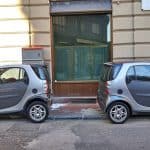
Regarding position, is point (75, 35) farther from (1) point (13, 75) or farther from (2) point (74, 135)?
(2) point (74, 135)

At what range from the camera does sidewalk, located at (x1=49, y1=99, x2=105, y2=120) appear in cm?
1355

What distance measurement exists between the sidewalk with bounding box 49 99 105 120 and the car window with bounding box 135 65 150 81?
1.69 m

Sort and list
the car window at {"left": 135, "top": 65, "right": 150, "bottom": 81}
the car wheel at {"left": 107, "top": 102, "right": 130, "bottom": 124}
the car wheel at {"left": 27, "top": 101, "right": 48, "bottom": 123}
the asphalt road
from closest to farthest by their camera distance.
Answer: the asphalt road → the car wheel at {"left": 107, "top": 102, "right": 130, "bottom": 124} → the car window at {"left": 135, "top": 65, "right": 150, "bottom": 81} → the car wheel at {"left": 27, "top": 101, "right": 48, "bottom": 123}

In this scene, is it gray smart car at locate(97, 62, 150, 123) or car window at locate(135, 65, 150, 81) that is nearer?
gray smart car at locate(97, 62, 150, 123)

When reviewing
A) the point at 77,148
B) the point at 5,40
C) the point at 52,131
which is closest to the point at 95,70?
the point at 5,40

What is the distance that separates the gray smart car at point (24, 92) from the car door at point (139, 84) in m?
2.25

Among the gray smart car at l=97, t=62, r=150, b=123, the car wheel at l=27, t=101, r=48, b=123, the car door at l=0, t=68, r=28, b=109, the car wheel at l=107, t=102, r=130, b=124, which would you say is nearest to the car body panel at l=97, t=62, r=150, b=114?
the gray smart car at l=97, t=62, r=150, b=123

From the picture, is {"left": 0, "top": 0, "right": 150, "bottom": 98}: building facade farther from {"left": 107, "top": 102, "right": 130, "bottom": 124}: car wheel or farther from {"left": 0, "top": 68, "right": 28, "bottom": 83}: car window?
{"left": 107, "top": 102, "right": 130, "bottom": 124}: car wheel

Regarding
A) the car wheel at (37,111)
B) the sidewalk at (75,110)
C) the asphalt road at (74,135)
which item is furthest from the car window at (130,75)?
the car wheel at (37,111)

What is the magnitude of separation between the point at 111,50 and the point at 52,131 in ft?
20.7

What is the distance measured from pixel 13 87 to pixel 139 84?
3294 mm

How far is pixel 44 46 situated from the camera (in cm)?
1700

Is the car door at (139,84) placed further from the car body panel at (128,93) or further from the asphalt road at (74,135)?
the asphalt road at (74,135)

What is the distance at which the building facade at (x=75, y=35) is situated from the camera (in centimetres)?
1673
